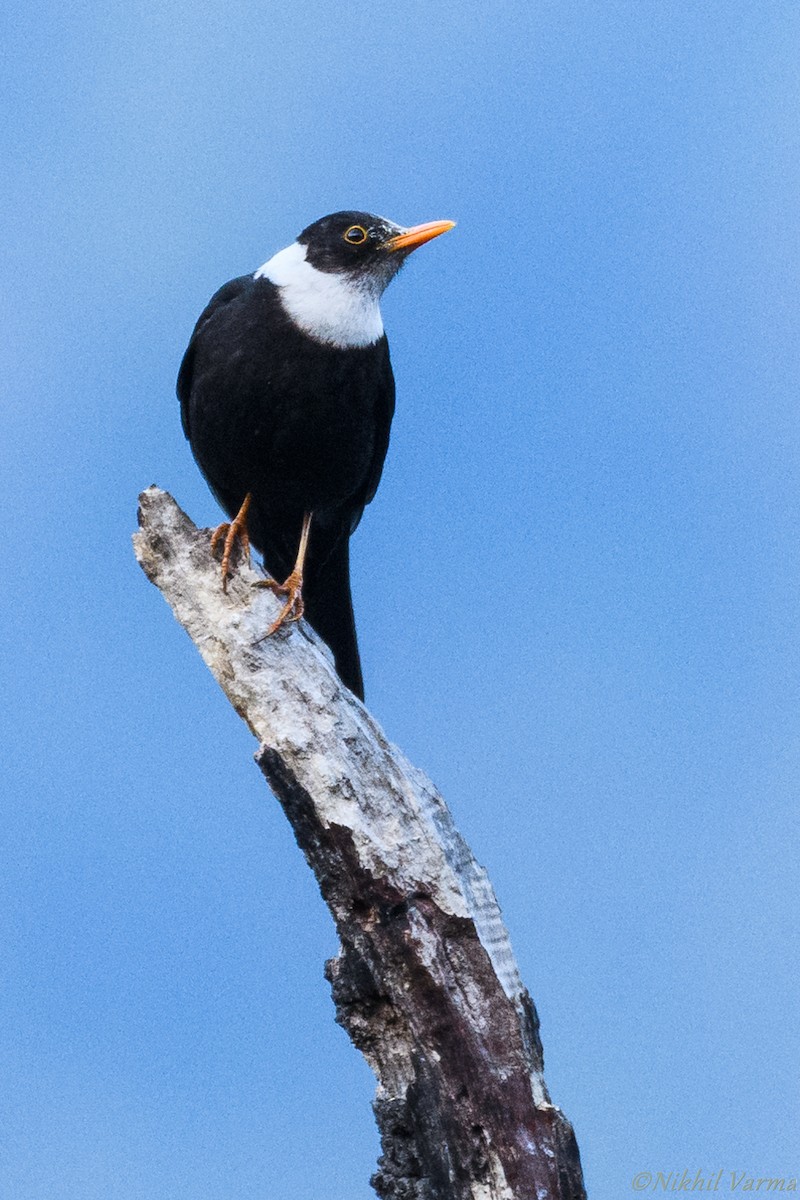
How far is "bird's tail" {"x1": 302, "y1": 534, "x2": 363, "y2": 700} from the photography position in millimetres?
5746

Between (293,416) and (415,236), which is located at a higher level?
(415,236)

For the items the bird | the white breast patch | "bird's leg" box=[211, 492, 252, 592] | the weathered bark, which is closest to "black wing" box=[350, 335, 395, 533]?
the bird

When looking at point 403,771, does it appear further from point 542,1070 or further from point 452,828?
point 542,1070

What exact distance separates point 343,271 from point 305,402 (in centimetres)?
74

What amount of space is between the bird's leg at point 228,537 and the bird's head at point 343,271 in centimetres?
82

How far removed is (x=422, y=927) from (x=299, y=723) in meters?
0.72

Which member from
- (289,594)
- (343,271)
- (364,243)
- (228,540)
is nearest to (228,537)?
(228,540)

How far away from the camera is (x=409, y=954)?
3928 millimetres

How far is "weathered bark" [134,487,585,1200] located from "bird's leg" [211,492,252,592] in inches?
13.3

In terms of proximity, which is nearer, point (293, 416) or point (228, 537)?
point (228, 537)

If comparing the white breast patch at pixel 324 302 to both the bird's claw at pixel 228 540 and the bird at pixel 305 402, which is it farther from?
the bird's claw at pixel 228 540

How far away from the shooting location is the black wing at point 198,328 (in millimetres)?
5625

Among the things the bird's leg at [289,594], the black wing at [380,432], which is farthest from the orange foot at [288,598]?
the black wing at [380,432]

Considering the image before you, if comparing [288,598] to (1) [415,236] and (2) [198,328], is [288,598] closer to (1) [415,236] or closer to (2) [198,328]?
(2) [198,328]
